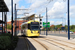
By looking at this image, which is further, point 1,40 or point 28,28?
point 28,28

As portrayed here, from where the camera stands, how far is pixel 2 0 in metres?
19.3

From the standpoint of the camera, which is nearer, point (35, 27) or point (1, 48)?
point (1, 48)

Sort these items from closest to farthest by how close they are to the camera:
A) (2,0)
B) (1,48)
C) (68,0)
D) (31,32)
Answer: (1,48)
(2,0)
(68,0)
(31,32)

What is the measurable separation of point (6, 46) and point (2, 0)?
8.57m

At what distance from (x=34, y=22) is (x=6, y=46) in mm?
19345

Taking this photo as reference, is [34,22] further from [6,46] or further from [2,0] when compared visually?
[6,46]

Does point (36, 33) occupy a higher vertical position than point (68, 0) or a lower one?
lower

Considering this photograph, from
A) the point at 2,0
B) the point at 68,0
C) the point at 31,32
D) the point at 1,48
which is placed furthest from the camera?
the point at 31,32

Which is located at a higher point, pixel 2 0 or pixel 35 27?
pixel 2 0

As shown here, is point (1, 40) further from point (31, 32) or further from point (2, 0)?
point (31, 32)

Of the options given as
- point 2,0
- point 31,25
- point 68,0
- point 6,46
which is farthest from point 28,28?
point 6,46

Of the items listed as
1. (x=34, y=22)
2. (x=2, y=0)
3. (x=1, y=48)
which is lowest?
(x=1, y=48)

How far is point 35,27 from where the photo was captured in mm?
31188

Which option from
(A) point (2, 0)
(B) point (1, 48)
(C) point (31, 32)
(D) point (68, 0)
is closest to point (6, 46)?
(B) point (1, 48)
